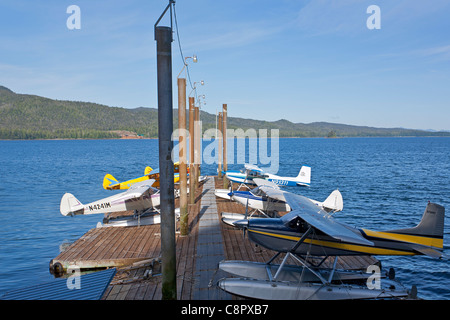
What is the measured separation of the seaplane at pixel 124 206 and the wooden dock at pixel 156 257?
476 millimetres

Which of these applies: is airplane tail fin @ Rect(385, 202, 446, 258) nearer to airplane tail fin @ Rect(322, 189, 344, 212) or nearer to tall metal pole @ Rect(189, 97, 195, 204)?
airplane tail fin @ Rect(322, 189, 344, 212)

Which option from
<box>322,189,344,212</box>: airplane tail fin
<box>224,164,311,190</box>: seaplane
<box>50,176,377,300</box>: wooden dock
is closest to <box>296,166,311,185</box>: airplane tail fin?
<box>224,164,311,190</box>: seaplane

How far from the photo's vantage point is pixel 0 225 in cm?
2092

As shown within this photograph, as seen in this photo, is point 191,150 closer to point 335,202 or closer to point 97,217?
point 335,202

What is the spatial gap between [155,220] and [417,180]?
36.7 m

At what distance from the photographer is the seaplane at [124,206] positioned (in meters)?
13.6

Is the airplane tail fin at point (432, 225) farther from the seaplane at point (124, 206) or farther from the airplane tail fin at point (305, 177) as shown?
the airplane tail fin at point (305, 177)

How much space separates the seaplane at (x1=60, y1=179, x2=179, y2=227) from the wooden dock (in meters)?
0.48

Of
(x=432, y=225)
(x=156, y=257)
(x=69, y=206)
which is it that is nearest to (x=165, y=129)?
(x=156, y=257)

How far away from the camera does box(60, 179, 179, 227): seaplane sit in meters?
13.6

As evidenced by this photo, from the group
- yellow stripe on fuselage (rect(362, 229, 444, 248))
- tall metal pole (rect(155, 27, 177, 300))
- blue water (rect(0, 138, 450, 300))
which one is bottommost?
blue water (rect(0, 138, 450, 300))

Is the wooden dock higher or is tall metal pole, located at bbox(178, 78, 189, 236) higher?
tall metal pole, located at bbox(178, 78, 189, 236)

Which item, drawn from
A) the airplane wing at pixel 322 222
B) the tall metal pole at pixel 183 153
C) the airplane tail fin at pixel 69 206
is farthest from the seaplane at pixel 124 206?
the airplane wing at pixel 322 222
